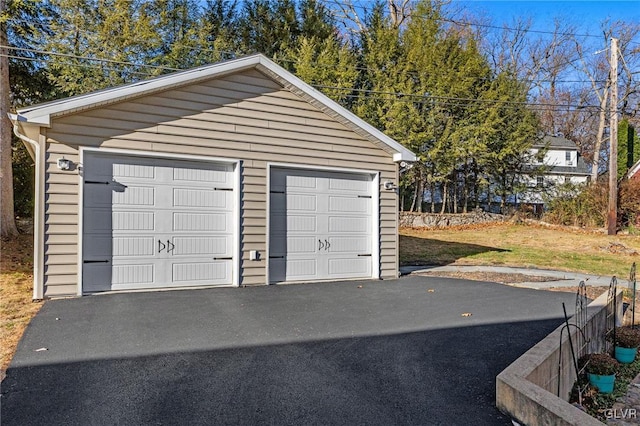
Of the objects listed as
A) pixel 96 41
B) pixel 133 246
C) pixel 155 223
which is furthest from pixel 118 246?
pixel 96 41

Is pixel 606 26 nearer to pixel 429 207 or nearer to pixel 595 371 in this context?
pixel 429 207

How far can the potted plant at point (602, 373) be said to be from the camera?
377 centimetres

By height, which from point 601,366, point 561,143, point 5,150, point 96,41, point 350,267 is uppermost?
point 96,41

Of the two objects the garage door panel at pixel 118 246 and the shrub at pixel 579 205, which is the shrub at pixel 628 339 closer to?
the garage door panel at pixel 118 246

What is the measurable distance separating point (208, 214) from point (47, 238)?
7.37 ft

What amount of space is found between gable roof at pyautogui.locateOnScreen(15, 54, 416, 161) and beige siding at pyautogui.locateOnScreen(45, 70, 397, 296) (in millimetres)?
109

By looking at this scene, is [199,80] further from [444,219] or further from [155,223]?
[444,219]

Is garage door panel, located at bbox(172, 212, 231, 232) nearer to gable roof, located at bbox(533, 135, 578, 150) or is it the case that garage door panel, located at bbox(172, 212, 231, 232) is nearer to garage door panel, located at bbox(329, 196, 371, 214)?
garage door panel, located at bbox(329, 196, 371, 214)

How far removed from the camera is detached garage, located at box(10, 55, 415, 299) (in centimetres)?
Answer: 575

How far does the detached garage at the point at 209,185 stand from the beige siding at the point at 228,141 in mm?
18

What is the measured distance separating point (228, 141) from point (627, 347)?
619 cm

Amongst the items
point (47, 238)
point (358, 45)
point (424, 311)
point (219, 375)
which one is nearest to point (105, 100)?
point (47, 238)

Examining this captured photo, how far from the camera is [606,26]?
24094 millimetres

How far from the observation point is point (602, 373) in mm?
3785
